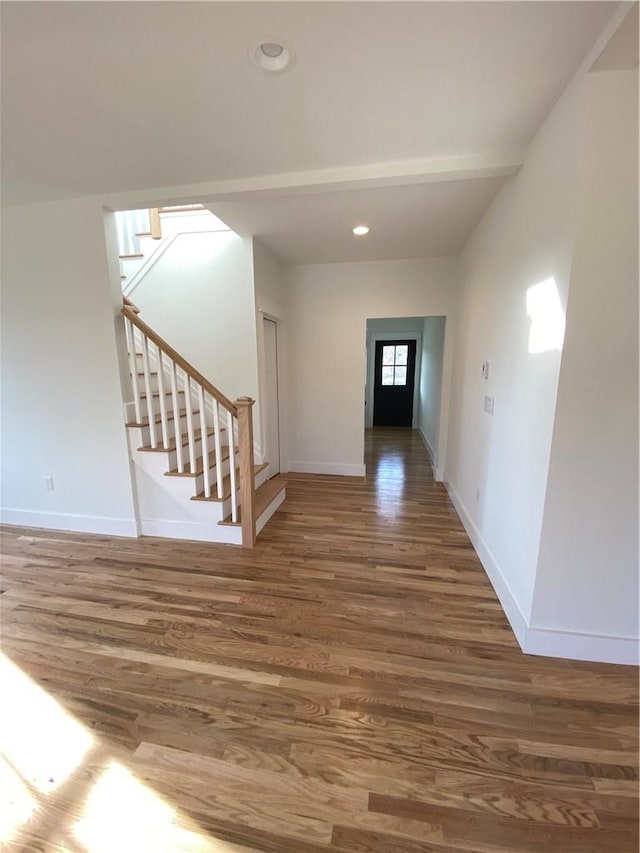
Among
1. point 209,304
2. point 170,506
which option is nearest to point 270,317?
point 209,304

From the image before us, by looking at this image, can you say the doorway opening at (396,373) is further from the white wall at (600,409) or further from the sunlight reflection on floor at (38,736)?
the sunlight reflection on floor at (38,736)

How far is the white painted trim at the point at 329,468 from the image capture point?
4.32 m

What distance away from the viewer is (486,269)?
103 inches

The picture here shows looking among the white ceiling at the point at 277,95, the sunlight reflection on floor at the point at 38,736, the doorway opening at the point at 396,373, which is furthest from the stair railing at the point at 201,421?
the doorway opening at the point at 396,373

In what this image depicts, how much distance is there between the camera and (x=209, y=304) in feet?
11.3

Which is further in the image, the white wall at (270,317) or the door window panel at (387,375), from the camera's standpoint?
the door window panel at (387,375)

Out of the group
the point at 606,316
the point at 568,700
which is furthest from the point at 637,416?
the point at 568,700

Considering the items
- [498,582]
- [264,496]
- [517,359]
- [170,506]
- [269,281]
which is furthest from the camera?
[269,281]

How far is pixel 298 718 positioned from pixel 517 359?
2.09 meters

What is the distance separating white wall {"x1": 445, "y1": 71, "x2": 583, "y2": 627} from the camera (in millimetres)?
1445

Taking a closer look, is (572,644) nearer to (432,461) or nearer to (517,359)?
(517,359)

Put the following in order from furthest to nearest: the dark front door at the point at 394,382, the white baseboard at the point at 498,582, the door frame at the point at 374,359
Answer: the dark front door at the point at 394,382 < the door frame at the point at 374,359 < the white baseboard at the point at 498,582

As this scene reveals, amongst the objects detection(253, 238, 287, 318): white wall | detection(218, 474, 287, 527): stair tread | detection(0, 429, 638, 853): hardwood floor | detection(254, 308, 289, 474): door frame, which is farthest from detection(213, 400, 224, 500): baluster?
detection(253, 238, 287, 318): white wall

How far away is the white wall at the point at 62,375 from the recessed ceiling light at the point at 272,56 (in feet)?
5.58
